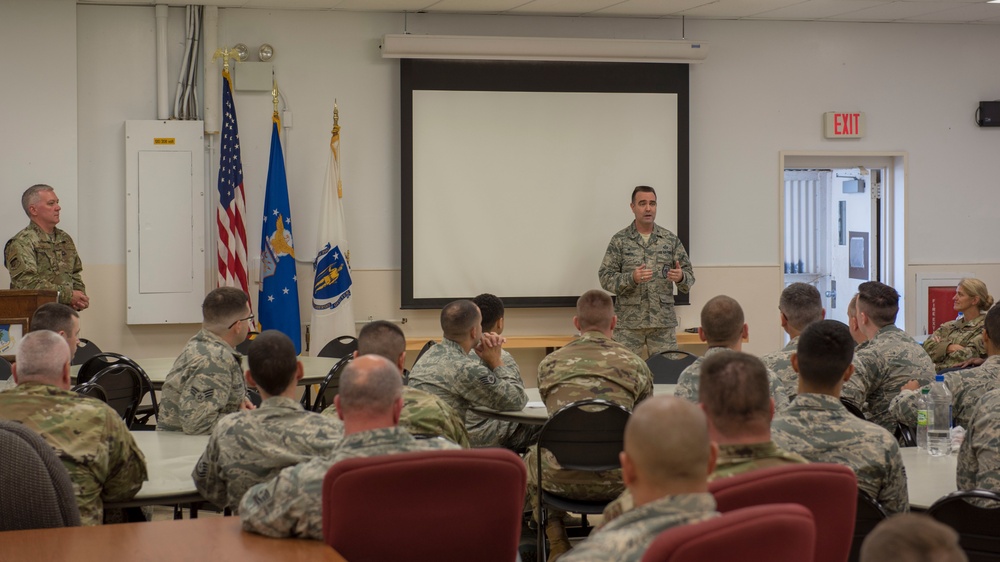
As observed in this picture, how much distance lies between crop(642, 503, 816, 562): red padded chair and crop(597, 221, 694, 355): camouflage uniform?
6.28 m

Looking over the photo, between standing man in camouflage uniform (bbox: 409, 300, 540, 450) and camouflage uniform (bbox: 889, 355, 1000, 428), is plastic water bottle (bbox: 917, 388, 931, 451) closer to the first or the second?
camouflage uniform (bbox: 889, 355, 1000, 428)

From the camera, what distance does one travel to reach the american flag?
8180 millimetres

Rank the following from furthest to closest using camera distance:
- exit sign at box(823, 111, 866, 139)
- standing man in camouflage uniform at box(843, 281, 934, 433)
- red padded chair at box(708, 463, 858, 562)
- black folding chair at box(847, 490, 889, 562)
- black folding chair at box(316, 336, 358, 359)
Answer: exit sign at box(823, 111, 866, 139), black folding chair at box(316, 336, 358, 359), standing man in camouflage uniform at box(843, 281, 934, 433), black folding chair at box(847, 490, 889, 562), red padded chair at box(708, 463, 858, 562)

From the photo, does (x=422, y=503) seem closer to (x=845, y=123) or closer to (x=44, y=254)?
(x=44, y=254)

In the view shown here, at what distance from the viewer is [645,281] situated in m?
8.20

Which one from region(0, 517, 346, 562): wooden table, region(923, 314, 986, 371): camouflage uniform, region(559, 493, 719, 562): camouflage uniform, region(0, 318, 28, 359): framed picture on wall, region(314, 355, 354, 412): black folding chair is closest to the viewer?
region(559, 493, 719, 562): camouflage uniform

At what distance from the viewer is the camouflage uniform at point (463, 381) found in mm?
4605

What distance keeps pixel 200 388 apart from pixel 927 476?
9.24ft

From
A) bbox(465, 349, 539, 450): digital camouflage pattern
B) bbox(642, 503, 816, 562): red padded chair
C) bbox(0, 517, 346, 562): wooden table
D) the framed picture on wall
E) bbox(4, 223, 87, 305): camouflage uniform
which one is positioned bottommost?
bbox(465, 349, 539, 450): digital camouflage pattern

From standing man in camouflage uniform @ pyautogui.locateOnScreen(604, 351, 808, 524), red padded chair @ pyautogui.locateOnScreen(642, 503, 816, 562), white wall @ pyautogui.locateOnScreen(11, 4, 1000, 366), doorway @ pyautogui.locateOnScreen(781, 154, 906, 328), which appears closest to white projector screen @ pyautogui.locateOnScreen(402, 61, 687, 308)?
white wall @ pyautogui.locateOnScreen(11, 4, 1000, 366)

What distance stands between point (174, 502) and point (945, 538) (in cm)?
259

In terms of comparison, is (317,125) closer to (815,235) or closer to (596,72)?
(596,72)

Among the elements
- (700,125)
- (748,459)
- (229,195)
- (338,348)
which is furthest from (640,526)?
(700,125)

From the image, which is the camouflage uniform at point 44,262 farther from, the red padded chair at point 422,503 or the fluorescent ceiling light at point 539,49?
the red padded chair at point 422,503
